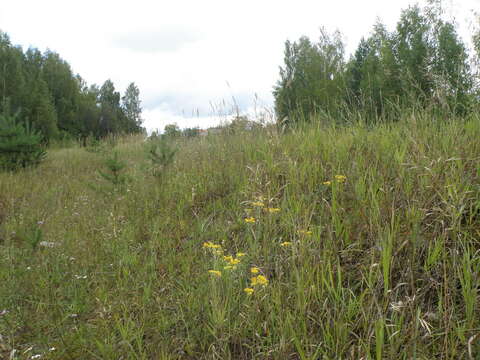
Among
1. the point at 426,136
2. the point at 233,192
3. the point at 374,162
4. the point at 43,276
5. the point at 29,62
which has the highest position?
the point at 29,62

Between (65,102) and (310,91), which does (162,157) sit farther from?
(65,102)

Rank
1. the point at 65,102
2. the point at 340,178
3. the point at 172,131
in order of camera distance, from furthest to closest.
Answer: the point at 65,102 < the point at 172,131 < the point at 340,178

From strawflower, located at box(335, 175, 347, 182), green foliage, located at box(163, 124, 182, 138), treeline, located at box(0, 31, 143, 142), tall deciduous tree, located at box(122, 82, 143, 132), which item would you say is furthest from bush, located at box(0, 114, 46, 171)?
tall deciduous tree, located at box(122, 82, 143, 132)

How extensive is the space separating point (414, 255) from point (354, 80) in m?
27.9

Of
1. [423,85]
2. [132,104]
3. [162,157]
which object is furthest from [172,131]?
[132,104]

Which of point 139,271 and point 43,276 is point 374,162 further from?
point 43,276

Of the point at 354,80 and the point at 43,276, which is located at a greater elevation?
the point at 354,80

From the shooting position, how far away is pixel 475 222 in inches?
85.8

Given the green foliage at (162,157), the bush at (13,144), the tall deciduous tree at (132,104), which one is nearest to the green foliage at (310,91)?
the green foliage at (162,157)

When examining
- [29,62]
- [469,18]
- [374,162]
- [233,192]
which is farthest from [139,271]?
[29,62]

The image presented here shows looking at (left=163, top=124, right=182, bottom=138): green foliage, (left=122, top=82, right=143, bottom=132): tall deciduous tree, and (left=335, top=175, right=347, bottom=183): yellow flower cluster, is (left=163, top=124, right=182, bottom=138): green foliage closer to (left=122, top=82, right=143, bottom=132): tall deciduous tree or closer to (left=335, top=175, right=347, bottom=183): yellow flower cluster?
(left=335, top=175, right=347, bottom=183): yellow flower cluster

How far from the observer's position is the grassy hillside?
70.3 inches

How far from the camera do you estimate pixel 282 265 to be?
2340 millimetres

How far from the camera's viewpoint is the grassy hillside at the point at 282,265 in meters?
1.79
